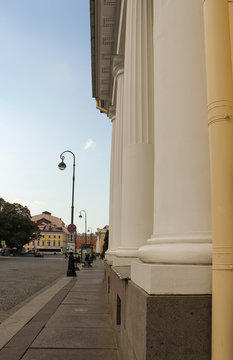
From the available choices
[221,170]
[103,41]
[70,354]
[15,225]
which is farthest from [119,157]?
[15,225]

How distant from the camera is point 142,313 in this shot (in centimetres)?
297

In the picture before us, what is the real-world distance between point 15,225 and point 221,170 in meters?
93.7

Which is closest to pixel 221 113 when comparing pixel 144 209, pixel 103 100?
pixel 144 209

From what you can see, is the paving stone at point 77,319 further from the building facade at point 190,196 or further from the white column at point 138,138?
the building facade at point 190,196

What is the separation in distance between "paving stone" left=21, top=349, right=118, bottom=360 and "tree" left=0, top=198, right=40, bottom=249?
280 feet

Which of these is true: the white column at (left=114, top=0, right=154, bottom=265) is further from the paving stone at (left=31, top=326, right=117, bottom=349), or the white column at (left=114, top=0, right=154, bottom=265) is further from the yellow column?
the yellow column

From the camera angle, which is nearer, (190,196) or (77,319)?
(190,196)

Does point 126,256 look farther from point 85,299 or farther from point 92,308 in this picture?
point 85,299

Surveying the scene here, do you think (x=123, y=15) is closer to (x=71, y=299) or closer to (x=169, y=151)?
(x=169, y=151)

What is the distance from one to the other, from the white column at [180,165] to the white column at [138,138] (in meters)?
2.66

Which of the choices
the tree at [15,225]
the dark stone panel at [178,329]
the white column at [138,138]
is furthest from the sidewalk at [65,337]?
the tree at [15,225]

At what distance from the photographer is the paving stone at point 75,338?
5.75m

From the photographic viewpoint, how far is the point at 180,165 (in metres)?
3.31

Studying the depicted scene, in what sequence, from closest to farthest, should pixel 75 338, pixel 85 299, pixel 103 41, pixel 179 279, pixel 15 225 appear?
pixel 179 279
pixel 75 338
pixel 85 299
pixel 103 41
pixel 15 225
